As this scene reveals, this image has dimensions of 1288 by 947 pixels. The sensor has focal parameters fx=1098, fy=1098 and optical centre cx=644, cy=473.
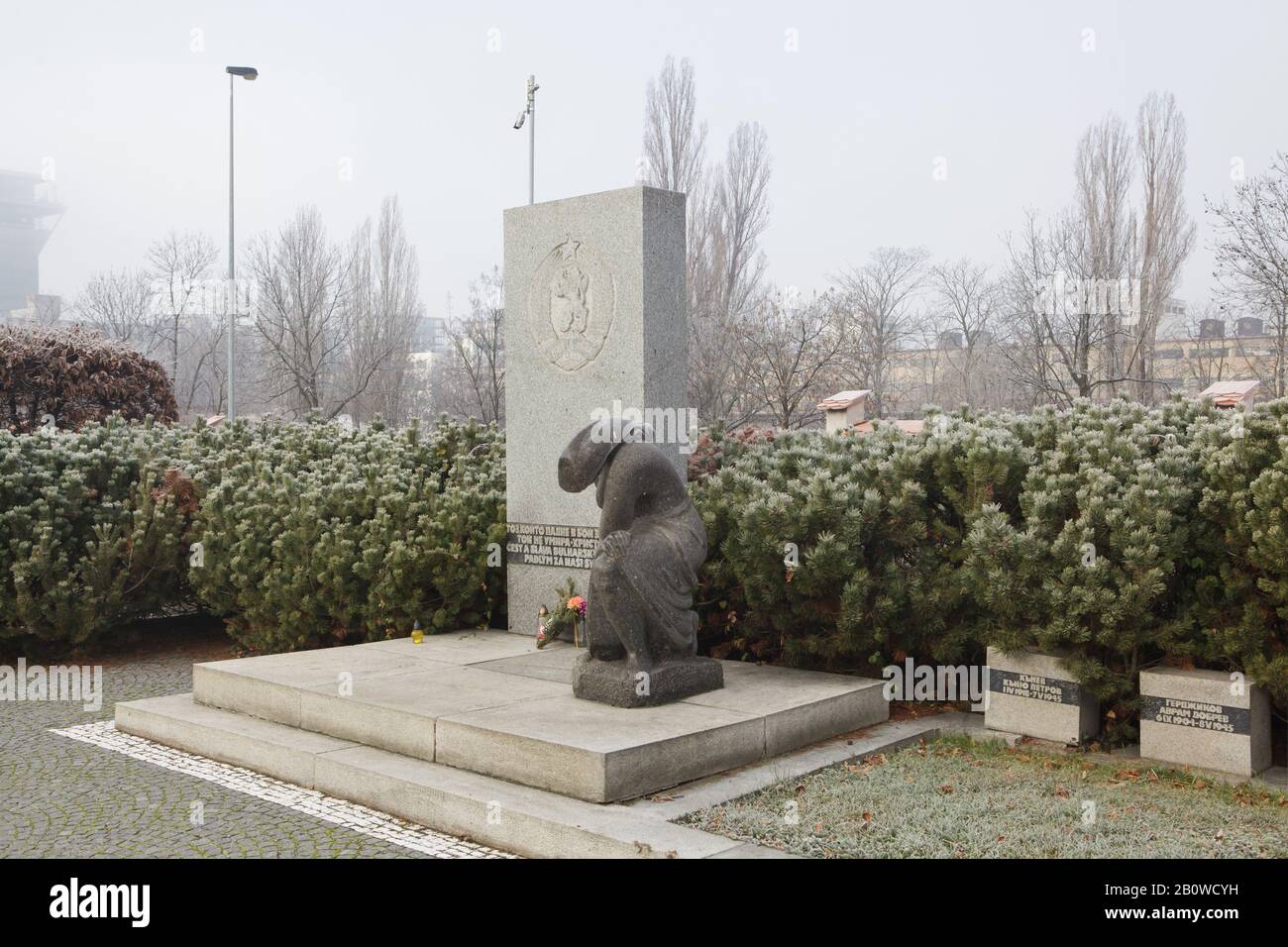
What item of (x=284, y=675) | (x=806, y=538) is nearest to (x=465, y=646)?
(x=284, y=675)

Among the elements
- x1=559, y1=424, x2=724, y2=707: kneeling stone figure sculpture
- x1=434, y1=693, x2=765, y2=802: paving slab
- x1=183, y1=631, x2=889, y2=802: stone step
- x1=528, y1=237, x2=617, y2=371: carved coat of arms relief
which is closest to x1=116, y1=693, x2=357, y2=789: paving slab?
x1=183, y1=631, x2=889, y2=802: stone step

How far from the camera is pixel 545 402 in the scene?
28.0 ft

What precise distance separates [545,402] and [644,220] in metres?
1.62

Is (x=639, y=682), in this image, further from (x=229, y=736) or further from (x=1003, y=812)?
(x=229, y=736)

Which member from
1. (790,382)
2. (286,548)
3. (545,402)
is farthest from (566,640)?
(790,382)

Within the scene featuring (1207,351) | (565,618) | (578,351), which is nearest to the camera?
(565,618)

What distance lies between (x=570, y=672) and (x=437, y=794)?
6.32ft

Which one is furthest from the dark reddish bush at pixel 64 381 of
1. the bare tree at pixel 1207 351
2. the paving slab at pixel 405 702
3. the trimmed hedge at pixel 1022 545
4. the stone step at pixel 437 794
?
the bare tree at pixel 1207 351

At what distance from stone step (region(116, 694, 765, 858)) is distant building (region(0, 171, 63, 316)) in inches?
3771

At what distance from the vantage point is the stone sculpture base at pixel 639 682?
590cm

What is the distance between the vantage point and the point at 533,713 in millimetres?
5789

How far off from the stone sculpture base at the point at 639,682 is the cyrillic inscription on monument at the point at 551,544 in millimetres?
1974

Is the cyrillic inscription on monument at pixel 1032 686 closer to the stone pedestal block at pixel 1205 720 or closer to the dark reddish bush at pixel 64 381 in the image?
the stone pedestal block at pixel 1205 720

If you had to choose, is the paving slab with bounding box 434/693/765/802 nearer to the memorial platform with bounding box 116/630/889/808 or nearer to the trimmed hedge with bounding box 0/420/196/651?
the memorial platform with bounding box 116/630/889/808
